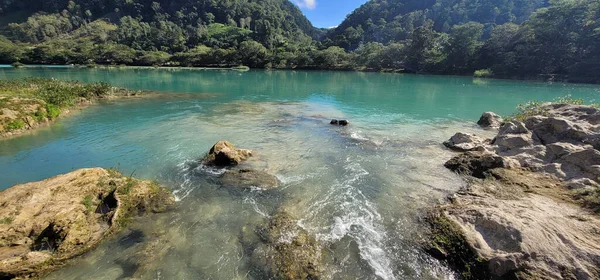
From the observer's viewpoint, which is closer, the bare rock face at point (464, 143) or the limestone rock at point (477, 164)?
the limestone rock at point (477, 164)

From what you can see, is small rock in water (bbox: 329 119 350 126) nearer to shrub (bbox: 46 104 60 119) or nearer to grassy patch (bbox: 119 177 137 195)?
grassy patch (bbox: 119 177 137 195)

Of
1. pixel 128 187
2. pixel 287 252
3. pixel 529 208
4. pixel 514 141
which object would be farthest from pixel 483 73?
pixel 128 187

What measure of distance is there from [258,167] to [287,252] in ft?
24.3

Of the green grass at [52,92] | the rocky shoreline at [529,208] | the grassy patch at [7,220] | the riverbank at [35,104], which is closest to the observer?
the rocky shoreline at [529,208]

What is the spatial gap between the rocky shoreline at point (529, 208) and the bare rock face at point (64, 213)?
10.4 meters

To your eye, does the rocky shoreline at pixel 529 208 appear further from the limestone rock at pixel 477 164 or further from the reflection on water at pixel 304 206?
the reflection on water at pixel 304 206

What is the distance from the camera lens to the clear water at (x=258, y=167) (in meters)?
8.38

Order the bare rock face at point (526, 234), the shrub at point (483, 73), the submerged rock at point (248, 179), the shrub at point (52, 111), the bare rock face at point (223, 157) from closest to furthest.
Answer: the bare rock face at point (526, 234) < the submerged rock at point (248, 179) < the bare rock face at point (223, 157) < the shrub at point (52, 111) < the shrub at point (483, 73)

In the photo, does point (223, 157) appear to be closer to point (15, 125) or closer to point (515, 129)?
point (15, 125)

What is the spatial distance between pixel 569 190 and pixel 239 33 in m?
208

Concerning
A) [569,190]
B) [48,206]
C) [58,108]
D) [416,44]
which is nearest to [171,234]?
[48,206]

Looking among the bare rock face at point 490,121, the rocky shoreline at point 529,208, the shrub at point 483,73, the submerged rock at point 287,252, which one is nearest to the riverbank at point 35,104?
the submerged rock at point 287,252

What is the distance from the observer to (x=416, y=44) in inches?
4788

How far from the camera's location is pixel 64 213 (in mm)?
9242
